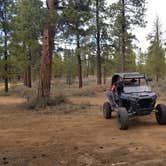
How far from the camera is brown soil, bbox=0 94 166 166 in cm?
838

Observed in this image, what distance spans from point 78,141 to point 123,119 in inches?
90.0

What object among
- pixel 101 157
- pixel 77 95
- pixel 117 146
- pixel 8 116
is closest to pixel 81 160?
pixel 101 157

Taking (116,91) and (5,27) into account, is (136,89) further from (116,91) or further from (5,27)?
(5,27)

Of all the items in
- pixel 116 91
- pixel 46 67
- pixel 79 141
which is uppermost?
pixel 46 67

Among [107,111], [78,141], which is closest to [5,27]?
[107,111]

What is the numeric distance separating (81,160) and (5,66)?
28930 mm

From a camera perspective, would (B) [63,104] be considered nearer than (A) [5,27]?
Yes

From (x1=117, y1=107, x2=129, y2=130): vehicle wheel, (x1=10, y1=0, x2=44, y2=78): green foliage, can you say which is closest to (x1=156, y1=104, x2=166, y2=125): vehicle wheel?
(x1=117, y1=107, x2=129, y2=130): vehicle wheel

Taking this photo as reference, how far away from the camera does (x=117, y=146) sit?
9852 mm

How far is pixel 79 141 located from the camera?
418 inches

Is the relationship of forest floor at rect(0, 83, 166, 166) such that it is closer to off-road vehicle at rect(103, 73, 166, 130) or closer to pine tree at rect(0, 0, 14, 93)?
off-road vehicle at rect(103, 73, 166, 130)

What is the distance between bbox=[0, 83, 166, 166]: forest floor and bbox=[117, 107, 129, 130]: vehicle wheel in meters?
0.20

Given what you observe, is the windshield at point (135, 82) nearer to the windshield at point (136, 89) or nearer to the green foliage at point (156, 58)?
the windshield at point (136, 89)

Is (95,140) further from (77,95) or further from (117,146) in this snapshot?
(77,95)
